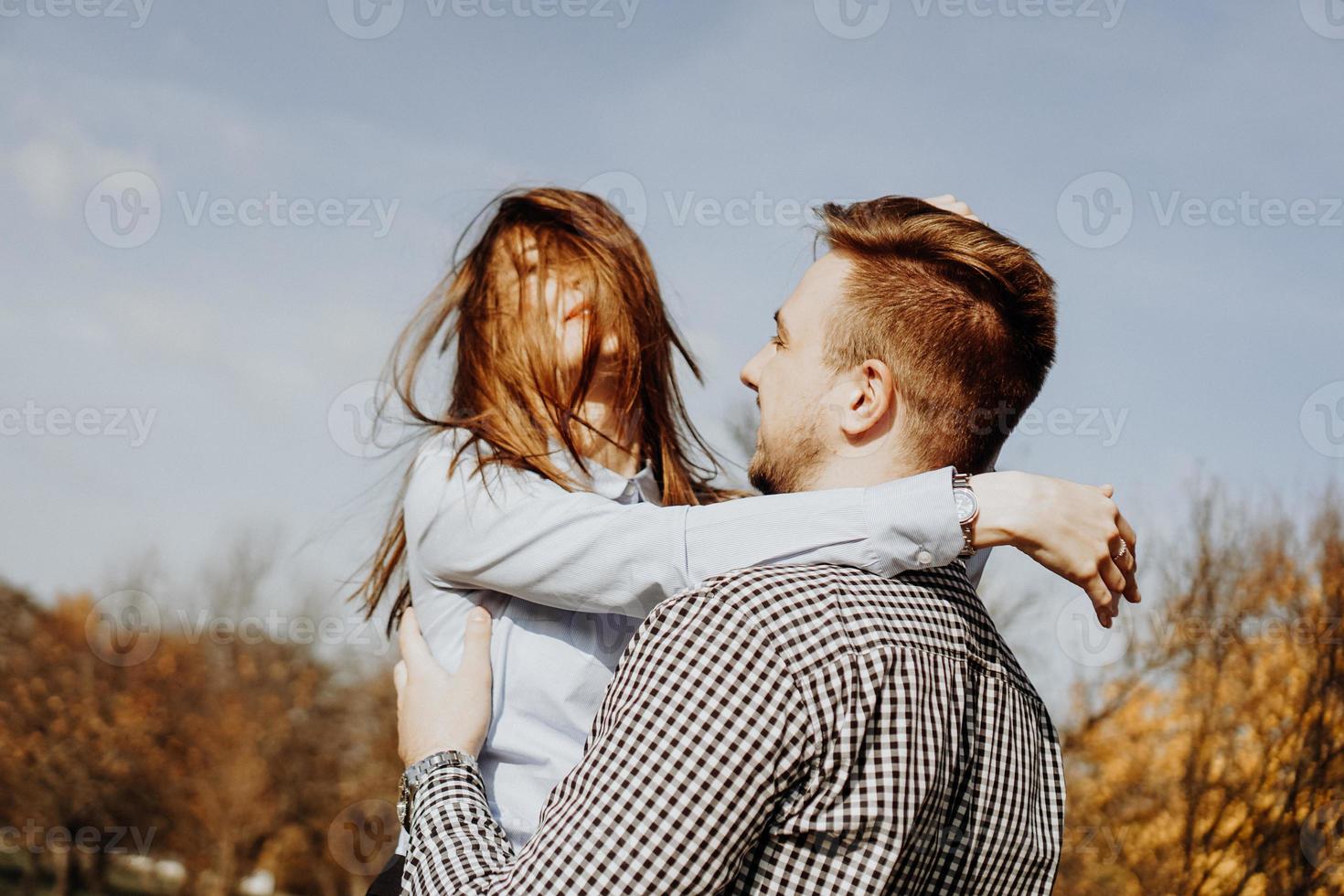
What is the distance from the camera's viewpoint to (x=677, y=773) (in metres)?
1.28

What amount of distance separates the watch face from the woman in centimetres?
2

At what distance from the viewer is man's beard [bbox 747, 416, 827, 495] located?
1806mm

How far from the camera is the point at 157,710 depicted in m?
28.5

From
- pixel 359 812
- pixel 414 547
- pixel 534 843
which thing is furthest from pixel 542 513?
pixel 359 812

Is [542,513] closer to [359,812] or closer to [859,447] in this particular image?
[859,447]

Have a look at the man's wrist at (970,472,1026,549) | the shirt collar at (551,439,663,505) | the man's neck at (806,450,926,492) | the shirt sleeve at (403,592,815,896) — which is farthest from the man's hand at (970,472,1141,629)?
the shirt collar at (551,439,663,505)

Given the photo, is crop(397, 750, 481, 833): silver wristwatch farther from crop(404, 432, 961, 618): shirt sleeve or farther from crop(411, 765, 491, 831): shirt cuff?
crop(404, 432, 961, 618): shirt sleeve

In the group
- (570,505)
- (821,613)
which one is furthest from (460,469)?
(821,613)

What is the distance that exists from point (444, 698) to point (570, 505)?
0.38m

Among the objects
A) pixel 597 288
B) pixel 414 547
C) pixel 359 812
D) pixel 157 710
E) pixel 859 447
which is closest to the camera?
pixel 859 447

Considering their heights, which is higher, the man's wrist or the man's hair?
the man's hair

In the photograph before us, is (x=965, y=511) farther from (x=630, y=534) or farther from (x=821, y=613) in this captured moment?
(x=630, y=534)

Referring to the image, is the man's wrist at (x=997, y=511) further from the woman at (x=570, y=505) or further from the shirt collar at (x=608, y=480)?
the shirt collar at (x=608, y=480)

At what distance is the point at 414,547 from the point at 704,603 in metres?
0.86
